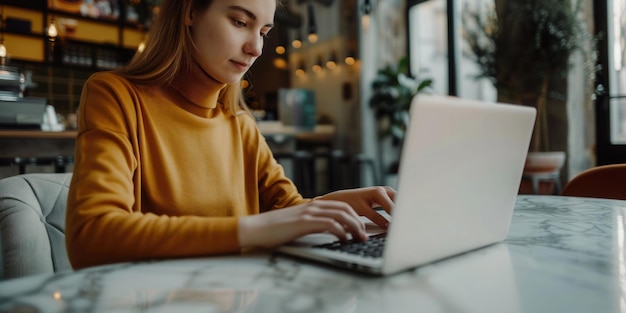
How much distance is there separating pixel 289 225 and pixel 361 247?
0.32ft

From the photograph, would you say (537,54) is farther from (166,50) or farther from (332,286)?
(332,286)

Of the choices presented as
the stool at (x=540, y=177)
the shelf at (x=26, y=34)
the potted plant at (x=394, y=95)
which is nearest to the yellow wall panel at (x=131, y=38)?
the shelf at (x=26, y=34)

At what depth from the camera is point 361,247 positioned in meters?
0.63

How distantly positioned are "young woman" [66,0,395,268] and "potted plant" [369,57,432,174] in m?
4.92

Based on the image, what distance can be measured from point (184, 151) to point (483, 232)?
0.61 m

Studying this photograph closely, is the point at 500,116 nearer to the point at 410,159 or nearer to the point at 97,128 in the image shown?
the point at 410,159

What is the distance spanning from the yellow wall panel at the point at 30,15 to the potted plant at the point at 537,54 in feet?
16.3

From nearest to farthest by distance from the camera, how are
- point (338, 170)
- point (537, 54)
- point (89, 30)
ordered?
point (537, 54), point (338, 170), point (89, 30)

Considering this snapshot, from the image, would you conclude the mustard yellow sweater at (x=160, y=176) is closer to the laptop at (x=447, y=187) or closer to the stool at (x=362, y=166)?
the laptop at (x=447, y=187)

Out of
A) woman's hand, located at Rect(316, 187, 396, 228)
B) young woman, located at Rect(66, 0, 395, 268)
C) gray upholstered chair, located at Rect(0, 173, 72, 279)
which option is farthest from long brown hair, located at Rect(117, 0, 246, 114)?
woman's hand, located at Rect(316, 187, 396, 228)

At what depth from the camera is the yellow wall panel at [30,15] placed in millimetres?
5609

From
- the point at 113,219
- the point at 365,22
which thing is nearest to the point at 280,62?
the point at 365,22

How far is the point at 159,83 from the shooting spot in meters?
1.02

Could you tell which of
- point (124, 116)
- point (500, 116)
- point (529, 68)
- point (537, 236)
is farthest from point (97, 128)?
point (529, 68)
